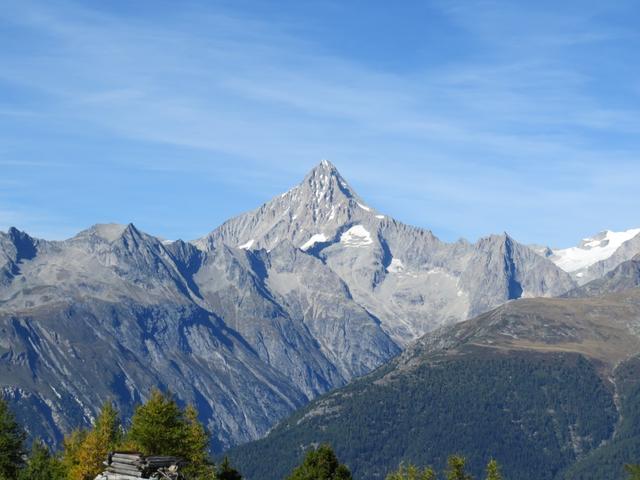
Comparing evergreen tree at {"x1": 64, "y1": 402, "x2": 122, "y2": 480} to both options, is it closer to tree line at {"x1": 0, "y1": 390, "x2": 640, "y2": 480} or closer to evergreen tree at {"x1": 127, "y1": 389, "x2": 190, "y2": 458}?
tree line at {"x1": 0, "y1": 390, "x2": 640, "y2": 480}

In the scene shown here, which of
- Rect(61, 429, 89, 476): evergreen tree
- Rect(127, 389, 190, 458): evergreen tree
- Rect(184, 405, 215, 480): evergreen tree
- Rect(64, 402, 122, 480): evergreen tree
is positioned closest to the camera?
Rect(127, 389, 190, 458): evergreen tree

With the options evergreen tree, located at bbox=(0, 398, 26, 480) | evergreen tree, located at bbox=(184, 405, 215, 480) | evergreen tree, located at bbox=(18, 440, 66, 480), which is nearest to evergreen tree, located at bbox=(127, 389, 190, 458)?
evergreen tree, located at bbox=(184, 405, 215, 480)

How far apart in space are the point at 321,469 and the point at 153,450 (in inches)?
555

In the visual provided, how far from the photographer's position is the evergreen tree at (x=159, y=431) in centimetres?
9750

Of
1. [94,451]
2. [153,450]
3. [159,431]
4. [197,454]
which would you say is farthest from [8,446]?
[197,454]

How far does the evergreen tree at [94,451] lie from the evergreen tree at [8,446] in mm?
5038

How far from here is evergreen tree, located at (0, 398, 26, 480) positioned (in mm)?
104812

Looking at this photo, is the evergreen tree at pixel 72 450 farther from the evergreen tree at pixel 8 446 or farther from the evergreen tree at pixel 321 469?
the evergreen tree at pixel 321 469

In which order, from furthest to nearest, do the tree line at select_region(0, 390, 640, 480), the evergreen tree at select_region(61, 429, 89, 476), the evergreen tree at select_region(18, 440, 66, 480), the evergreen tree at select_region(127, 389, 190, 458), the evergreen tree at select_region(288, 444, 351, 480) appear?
the evergreen tree at select_region(61, 429, 89, 476) < the evergreen tree at select_region(18, 440, 66, 480) < the evergreen tree at select_region(288, 444, 351, 480) < the tree line at select_region(0, 390, 640, 480) < the evergreen tree at select_region(127, 389, 190, 458)

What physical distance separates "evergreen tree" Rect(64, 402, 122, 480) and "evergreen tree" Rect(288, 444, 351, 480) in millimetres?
16828

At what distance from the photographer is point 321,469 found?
99250mm

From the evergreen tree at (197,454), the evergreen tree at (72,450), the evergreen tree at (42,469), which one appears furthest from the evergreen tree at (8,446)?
the evergreen tree at (197,454)

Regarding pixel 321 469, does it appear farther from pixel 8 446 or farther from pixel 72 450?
pixel 72 450

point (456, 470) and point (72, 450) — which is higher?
point (72, 450)
